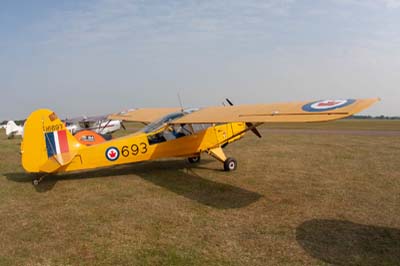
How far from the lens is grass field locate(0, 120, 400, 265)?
12.7 feet

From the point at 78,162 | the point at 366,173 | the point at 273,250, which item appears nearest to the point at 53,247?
the point at 273,250

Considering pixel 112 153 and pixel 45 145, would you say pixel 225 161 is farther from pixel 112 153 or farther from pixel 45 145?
pixel 45 145

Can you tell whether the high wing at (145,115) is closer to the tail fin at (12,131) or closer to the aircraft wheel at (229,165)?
the aircraft wheel at (229,165)

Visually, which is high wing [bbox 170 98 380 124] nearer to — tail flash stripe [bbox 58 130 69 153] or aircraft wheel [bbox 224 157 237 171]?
aircraft wheel [bbox 224 157 237 171]

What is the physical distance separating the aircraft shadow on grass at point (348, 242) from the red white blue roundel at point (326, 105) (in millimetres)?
1773

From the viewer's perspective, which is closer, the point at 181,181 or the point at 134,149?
the point at 181,181

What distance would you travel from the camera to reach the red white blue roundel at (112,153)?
7652 millimetres

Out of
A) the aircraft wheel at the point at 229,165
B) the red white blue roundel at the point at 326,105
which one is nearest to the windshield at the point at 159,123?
the aircraft wheel at the point at 229,165

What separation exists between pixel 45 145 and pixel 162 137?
2739mm

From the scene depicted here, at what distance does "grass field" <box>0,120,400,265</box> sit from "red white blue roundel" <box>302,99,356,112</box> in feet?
5.51

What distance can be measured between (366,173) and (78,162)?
7051 mm

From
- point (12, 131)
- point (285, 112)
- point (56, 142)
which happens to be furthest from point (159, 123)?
point (12, 131)

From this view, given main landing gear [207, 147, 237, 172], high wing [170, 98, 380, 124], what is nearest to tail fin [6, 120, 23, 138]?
high wing [170, 98, 380, 124]

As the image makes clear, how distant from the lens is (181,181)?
781 cm
